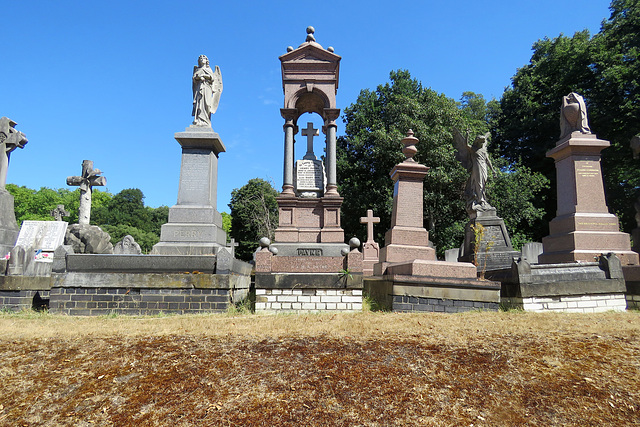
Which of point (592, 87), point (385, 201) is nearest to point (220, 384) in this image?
point (385, 201)

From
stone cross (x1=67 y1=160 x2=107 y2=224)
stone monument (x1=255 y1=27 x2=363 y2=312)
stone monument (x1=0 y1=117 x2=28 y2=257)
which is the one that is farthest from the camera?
stone cross (x1=67 y1=160 x2=107 y2=224)

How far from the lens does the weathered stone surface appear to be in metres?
13.4

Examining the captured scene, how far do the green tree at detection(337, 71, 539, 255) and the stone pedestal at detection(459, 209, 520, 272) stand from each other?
31.0 feet

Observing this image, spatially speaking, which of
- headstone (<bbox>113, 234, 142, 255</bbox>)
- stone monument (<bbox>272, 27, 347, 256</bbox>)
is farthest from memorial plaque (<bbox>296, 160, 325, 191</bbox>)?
headstone (<bbox>113, 234, 142, 255</bbox>)

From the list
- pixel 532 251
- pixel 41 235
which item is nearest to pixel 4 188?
pixel 41 235

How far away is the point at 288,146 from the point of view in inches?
444

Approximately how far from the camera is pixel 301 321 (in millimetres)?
6035

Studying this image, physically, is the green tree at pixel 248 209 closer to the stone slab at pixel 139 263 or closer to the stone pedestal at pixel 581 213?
the stone pedestal at pixel 581 213

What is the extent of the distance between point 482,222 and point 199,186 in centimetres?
858

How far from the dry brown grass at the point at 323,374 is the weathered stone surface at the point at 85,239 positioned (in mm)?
8826

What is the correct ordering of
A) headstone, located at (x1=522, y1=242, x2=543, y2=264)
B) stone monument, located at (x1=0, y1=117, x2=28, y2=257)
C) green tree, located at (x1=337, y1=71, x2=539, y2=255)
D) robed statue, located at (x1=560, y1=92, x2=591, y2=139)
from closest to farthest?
stone monument, located at (x1=0, y1=117, x2=28, y2=257) → robed statue, located at (x1=560, y1=92, x2=591, y2=139) → headstone, located at (x1=522, y1=242, x2=543, y2=264) → green tree, located at (x1=337, y1=71, x2=539, y2=255)

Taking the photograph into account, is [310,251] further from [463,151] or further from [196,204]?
[463,151]

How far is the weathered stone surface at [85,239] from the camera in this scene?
527 inches

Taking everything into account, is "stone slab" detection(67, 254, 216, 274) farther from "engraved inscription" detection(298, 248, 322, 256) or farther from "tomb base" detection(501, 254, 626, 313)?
"tomb base" detection(501, 254, 626, 313)
